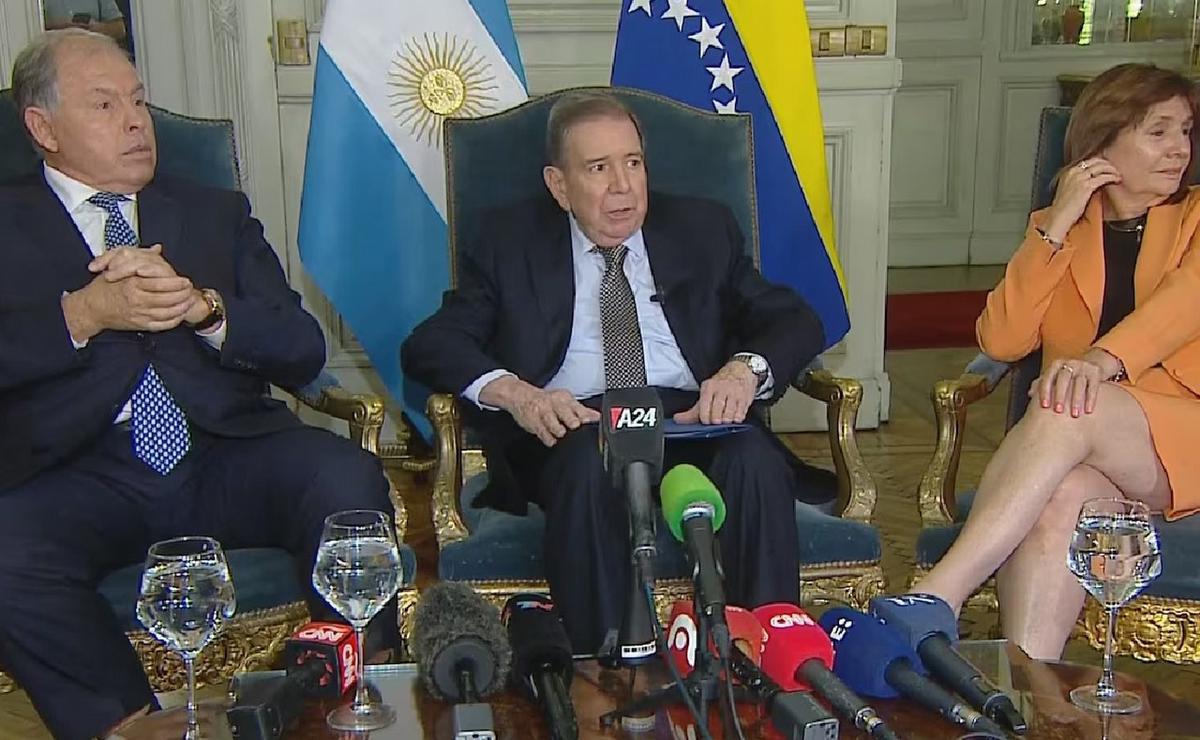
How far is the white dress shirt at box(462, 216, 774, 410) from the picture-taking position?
2.65m

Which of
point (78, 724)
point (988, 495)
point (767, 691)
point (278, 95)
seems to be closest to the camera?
point (767, 691)

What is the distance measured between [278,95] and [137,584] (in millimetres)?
2064

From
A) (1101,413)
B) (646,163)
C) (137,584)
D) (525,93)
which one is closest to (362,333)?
(525,93)

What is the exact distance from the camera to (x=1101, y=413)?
2275mm

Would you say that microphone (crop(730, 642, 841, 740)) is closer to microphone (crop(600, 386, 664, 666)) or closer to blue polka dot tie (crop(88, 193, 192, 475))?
microphone (crop(600, 386, 664, 666))

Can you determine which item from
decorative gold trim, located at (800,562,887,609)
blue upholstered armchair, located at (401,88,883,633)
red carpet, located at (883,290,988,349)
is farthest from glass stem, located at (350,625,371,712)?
red carpet, located at (883,290,988,349)

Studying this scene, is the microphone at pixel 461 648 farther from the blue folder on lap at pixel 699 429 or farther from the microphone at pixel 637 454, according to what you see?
the blue folder on lap at pixel 699 429

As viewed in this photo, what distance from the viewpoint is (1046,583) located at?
2.20m

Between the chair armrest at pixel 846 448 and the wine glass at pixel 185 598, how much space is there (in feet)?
4.06

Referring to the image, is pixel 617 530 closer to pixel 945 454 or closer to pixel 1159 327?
pixel 945 454

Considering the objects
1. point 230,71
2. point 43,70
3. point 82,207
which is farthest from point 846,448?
point 230,71

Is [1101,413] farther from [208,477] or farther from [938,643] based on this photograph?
[208,477]

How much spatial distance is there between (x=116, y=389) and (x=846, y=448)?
1249 mm

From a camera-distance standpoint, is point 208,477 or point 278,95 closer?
point 208,477
